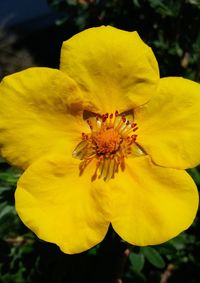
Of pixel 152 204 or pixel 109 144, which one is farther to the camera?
pixel 109 144

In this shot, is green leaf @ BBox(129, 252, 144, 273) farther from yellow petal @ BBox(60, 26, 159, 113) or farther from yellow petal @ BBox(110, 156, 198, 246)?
yellow petal @ BBox(60, 26, 159, 113)

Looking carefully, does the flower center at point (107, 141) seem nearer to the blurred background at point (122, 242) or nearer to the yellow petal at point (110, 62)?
the yellow petal at point (110, 62)

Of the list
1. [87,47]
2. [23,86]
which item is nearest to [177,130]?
[87,47]

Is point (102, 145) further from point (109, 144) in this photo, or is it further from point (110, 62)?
point (110, 62)

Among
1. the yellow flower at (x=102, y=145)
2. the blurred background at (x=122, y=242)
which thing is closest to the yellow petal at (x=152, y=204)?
the yellow flower at (x=102, y=145)

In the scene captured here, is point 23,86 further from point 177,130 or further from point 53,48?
point 53,48

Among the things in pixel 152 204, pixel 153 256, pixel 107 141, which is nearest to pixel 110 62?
pixel 107 141
